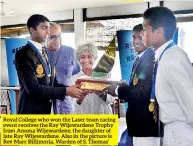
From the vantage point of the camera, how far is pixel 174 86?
1.14 metres

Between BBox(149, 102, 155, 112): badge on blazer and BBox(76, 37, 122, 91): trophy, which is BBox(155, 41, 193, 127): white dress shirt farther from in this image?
BBox(76, 37, 122, 91): trophy

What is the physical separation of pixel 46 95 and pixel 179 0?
2.10 ft

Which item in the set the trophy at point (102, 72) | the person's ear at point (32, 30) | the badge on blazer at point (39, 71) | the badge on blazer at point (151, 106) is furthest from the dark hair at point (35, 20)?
the badge on blazer at point (151, 106)

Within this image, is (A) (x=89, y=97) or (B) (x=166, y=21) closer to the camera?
(B) (x=166, y=21)

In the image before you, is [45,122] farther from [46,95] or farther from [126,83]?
[126,83]

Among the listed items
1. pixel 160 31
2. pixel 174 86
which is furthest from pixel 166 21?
pixel 174 86

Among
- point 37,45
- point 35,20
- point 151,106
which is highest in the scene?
point 35,20

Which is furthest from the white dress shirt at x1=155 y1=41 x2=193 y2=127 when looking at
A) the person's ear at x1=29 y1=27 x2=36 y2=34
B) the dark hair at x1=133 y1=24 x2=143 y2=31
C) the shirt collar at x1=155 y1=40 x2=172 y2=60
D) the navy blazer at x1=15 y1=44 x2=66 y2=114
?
the person's ear at x1=29 y1=27 x2=36 y2=34

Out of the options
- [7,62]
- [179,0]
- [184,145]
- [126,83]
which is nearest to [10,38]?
[7,62]

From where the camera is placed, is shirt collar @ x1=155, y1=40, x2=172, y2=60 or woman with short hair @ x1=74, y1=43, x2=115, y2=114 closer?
shirt collar @ x1=155, y1=40, x2=172, y2=60

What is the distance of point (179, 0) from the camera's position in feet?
3.94

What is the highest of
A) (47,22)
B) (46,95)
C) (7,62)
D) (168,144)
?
(47,22)

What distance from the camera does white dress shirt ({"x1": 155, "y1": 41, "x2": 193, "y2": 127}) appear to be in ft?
3.71

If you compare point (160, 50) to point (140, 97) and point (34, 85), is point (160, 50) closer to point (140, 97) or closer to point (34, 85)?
point (140, 97)
